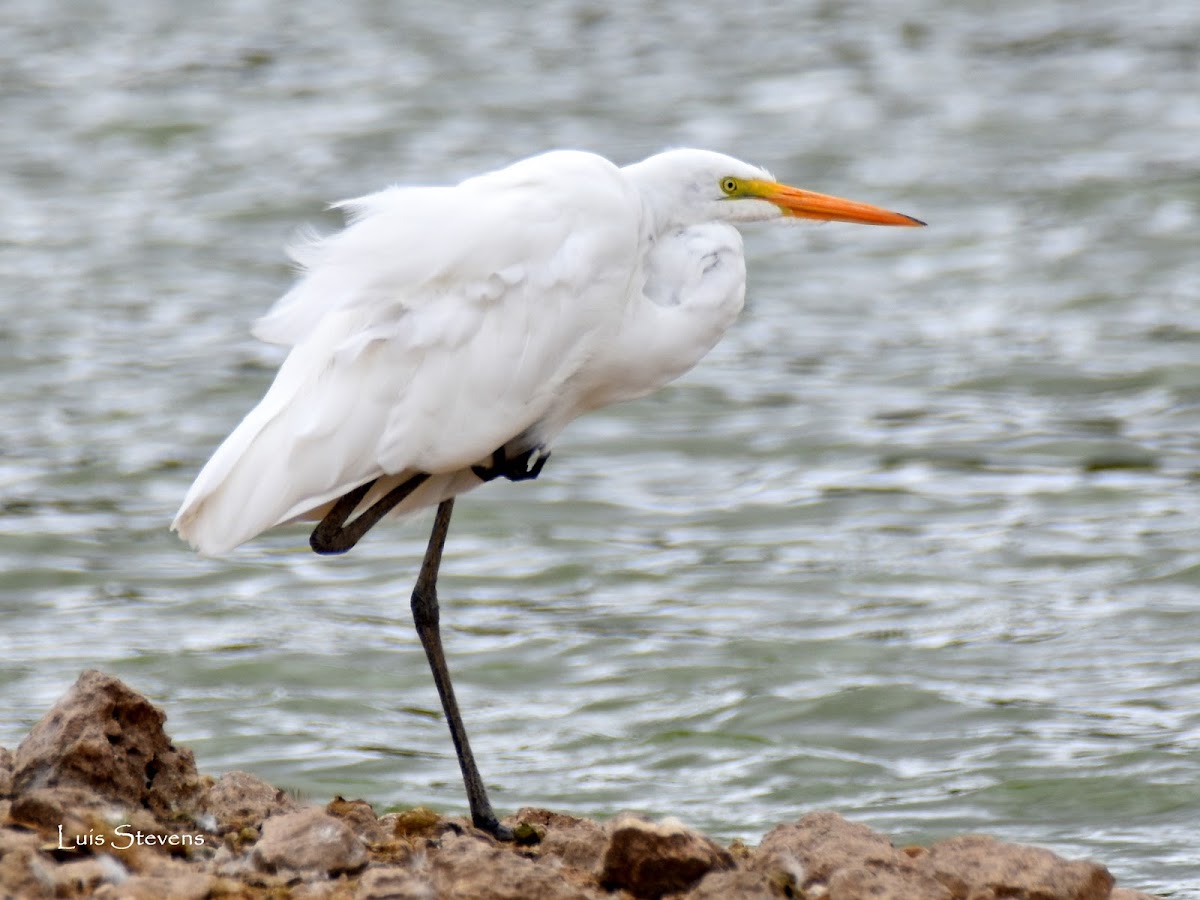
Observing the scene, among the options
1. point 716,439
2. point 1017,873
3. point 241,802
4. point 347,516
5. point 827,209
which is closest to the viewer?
point 1017,873

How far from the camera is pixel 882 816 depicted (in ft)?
21.9

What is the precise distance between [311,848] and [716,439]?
257 inches

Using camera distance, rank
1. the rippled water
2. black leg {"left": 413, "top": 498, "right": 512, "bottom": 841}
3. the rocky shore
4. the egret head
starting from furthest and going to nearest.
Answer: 1. the rippled water
2. black leg {"left": 413, "top": 498, "right": 512, "bottom": 841}
3. the egret head
4. the rocky shore

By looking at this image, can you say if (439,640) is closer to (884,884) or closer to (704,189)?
(704,189)

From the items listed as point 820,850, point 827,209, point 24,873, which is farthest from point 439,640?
point 24,873

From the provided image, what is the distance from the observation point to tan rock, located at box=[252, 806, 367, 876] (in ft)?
14.9

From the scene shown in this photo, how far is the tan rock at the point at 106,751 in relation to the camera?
4793 millimetres

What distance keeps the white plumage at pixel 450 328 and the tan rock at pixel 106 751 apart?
1.99 ft

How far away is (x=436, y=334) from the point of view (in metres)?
5.42

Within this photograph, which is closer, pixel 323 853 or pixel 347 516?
pixel 323 853

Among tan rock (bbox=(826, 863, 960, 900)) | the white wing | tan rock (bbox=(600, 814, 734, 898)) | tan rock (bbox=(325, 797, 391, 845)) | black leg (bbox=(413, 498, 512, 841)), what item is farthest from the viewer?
black leg (bbox=(413, 498, 512, 841))

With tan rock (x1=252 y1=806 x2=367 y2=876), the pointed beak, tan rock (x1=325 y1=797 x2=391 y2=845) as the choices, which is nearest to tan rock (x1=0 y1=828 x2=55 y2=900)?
tan rock (x1=252 y1=806 x2=367 y2=876)

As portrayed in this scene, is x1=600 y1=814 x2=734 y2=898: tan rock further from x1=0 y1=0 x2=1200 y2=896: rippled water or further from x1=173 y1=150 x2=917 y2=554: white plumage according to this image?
x1=0 y1=0 x2=1200 y2=896: rippled water

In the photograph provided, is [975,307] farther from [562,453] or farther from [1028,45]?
[1028,45]
